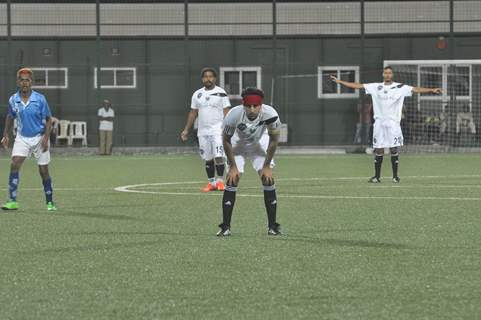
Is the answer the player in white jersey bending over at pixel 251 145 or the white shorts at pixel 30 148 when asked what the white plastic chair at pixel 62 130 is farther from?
the player in white jersey bending over at pixel 251 145

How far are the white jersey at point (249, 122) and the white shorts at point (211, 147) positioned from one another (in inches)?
313

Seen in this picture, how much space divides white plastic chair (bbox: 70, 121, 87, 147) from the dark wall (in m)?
0.28

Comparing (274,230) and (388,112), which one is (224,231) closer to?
(274,230)

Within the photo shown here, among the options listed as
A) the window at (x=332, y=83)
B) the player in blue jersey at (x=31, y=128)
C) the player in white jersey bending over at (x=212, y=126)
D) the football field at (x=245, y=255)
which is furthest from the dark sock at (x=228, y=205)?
the window at (x=332, y=83)

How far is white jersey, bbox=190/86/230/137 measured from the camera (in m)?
20.2

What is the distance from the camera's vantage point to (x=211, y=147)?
20359mm

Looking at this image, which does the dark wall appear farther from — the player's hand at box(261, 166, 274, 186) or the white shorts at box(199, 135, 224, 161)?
the player's hand at box(261, 166, 274, 186)

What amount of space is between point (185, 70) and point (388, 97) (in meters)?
21.8

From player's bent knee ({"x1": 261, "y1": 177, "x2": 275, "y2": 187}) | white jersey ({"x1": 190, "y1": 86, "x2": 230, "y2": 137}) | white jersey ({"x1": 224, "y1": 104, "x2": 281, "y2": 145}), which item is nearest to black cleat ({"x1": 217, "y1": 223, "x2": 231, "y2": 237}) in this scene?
player's bent knee ({"x1": 261, "y1": 177, "x2": 275, "y2": 187})

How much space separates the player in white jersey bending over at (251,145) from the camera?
11.8 m

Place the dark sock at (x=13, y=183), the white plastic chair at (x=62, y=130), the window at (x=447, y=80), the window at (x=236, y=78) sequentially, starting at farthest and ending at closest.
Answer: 1. the window at (x=236, y=78)
2. the white plastic chair at (x=62, y=130)
3. the window at (x=447, y=80)
4. the dark sock at (x=13, y=183)

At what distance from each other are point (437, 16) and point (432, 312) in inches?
1468

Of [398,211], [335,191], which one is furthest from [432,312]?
[335,191]

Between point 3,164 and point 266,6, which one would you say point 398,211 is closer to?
point 3,164
